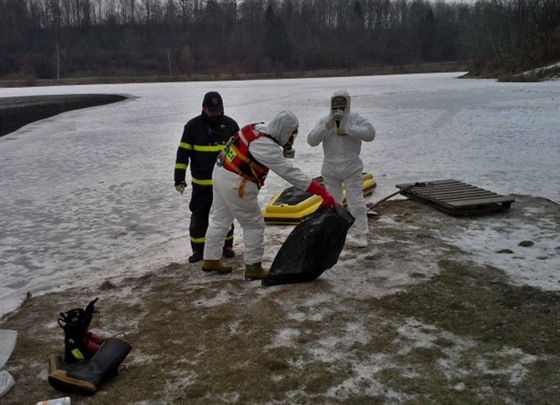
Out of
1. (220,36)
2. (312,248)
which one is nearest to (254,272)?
(312,248)

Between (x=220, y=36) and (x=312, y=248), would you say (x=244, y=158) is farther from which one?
(x=220, y=36)

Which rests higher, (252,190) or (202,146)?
(202,146)

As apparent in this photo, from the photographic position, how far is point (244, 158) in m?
4.47

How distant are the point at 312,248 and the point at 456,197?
3.38m

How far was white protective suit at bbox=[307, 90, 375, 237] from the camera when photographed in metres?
5.48

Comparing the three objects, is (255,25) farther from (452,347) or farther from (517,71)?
(452,347)

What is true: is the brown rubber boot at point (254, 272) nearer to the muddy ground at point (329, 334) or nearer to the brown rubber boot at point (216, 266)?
the muddy ground at point (329, 334)

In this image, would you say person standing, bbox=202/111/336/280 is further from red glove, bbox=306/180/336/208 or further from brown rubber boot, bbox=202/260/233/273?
brown rubber boot, bbox=202/260/233/273

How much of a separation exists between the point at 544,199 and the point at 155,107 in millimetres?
20825

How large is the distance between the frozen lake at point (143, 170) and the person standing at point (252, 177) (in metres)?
1.16

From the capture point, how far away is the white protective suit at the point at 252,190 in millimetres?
4340

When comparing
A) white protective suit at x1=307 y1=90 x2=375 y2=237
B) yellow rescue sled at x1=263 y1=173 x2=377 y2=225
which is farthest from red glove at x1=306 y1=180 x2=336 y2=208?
yellow rescue sled at x1=263 y1=173 x2=377 y2=225

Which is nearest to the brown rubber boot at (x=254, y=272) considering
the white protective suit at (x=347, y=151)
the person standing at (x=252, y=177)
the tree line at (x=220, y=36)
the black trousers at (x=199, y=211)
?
the person standing at (x=252, y=177)

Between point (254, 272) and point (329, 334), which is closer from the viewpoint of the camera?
point (329, 334)
